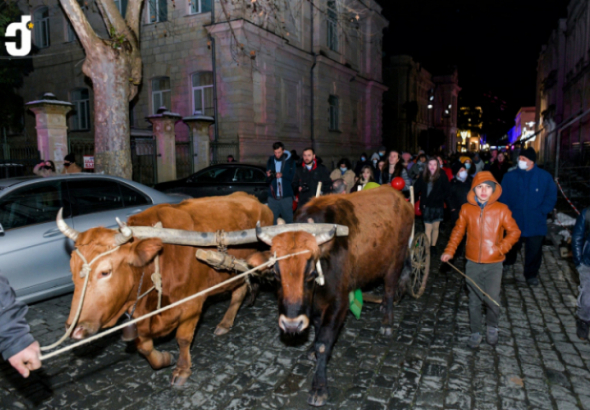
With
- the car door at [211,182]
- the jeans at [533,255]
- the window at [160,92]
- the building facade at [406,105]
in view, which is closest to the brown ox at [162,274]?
the jeans at [533,255]

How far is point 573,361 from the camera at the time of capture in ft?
14.3

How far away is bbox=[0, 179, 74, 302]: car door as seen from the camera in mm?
5051

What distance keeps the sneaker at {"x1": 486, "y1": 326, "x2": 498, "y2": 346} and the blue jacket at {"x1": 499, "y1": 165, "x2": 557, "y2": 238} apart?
2819 millimetres

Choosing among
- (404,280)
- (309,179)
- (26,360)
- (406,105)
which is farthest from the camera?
(406,105)

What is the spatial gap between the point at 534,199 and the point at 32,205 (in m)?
7.58

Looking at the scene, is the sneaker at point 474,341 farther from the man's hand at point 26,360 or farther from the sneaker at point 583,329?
the man's hand at point 26,360

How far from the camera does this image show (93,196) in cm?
606

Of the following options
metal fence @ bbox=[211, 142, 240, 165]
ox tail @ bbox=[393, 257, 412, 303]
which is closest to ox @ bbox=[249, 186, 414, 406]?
ox tail @ bbox=[393, 257, 412, 303]

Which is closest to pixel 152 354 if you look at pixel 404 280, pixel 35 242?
pixel 35 242

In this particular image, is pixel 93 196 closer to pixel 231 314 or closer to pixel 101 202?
pixel 101 202

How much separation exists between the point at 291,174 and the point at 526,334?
16.3 feet

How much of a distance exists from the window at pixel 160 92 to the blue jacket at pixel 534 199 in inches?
696

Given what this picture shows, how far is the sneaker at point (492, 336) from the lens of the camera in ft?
15.4

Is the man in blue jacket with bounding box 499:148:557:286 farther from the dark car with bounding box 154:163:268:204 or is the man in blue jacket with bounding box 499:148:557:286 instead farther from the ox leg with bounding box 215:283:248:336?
the dark car with bounding box 154:163:268:204
